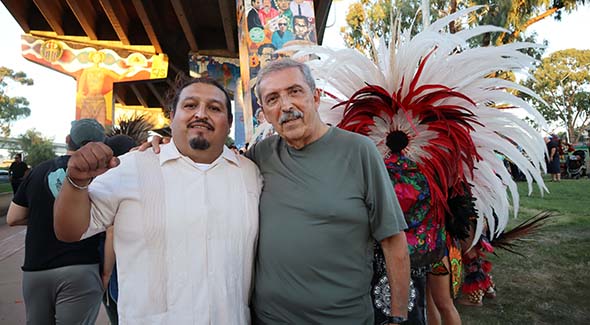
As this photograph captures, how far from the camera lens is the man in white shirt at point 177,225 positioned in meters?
1.40

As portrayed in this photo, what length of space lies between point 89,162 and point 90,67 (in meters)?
9.84

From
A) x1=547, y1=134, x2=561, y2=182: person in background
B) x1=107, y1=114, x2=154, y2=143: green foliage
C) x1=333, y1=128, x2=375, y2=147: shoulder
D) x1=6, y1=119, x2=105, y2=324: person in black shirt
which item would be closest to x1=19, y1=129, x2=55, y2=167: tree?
x1=107, y1=114, x2=154, y2=143: green foliage

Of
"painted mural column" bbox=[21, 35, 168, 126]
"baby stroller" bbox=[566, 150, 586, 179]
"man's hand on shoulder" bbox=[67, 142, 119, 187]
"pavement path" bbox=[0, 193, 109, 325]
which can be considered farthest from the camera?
"baby stroller" bbox=[566, 150, 586, 179]

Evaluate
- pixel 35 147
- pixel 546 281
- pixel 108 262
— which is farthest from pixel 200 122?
pixel 35 147

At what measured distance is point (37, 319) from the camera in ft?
7.43

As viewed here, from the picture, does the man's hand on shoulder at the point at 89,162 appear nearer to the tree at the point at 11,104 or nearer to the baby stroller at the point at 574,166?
the baby stroller at the point at 574,166

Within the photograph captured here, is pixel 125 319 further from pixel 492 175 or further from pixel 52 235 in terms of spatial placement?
pixel 492 175

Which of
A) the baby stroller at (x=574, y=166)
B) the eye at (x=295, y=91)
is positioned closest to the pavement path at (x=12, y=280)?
the eye at (x=295, y=91)

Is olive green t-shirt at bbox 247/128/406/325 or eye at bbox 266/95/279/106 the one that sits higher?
eye at bbox 266/95/279/106

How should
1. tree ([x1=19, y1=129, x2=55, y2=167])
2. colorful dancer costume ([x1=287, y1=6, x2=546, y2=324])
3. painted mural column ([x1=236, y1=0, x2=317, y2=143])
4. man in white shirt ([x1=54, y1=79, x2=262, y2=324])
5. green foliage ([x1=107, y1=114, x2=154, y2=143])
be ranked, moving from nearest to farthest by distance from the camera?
man in white shirt ([x1=54, y1=79, x2=262, y2=324]) → colorful dancer costume ([x1=287, y1=6, x2=546, y2=324]) → green foliage ([x1=107, y1=114, x2=154, y2=143]) → painted mural column ([x1=236, y1=0, x2=317, y2=143]) → tree ([x1=19, y1=129, x2=55, y2=167])

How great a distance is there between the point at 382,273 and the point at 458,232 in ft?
1.64

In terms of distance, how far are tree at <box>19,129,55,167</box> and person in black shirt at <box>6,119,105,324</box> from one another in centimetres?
2123

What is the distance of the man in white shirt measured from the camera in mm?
1397

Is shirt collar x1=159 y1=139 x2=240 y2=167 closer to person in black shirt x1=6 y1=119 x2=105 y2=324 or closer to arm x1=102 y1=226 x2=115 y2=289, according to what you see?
person in black shirt x1=6 y1=119 x2=105 y2=324
